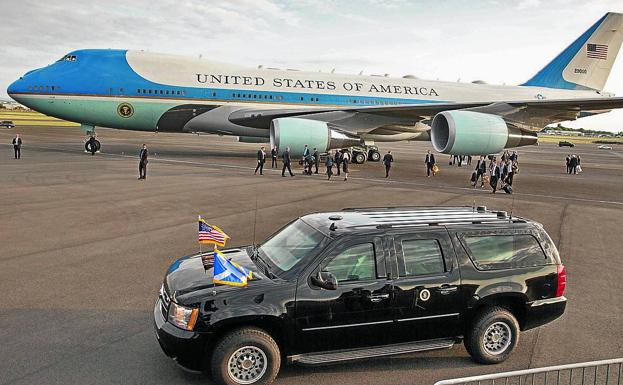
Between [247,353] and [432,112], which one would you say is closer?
[247,353]

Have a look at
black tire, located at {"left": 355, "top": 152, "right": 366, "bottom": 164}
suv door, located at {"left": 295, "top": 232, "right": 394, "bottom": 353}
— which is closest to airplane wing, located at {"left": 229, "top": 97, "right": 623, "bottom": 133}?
black tire, located at {"left": 355, "top": 152, "right": 366, "bottom": 164}

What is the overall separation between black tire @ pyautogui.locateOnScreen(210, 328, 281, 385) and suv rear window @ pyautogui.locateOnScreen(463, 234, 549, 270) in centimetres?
249

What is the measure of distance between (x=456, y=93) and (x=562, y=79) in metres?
7.58

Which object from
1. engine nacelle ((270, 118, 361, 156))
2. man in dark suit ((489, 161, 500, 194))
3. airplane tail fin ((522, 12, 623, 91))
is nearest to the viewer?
man in dark suit ((489, 161, 500, 194))

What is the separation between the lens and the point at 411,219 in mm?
5453

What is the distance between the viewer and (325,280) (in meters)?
4.59

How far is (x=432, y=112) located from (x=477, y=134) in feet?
15.4

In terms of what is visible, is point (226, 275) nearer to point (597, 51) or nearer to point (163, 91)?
point (163, 91)

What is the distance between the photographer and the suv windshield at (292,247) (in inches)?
192

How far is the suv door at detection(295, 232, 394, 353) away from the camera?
460 centimetres

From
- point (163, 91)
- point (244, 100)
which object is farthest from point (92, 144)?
point (244, 100)

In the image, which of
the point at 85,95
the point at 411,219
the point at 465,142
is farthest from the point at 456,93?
the point at 411,219

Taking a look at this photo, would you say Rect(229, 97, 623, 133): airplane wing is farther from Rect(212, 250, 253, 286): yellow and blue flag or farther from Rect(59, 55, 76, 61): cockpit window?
Rect(212, 250, 253, 286): yellow and blue flag

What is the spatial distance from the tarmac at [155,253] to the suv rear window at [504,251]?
1104 millimetres
